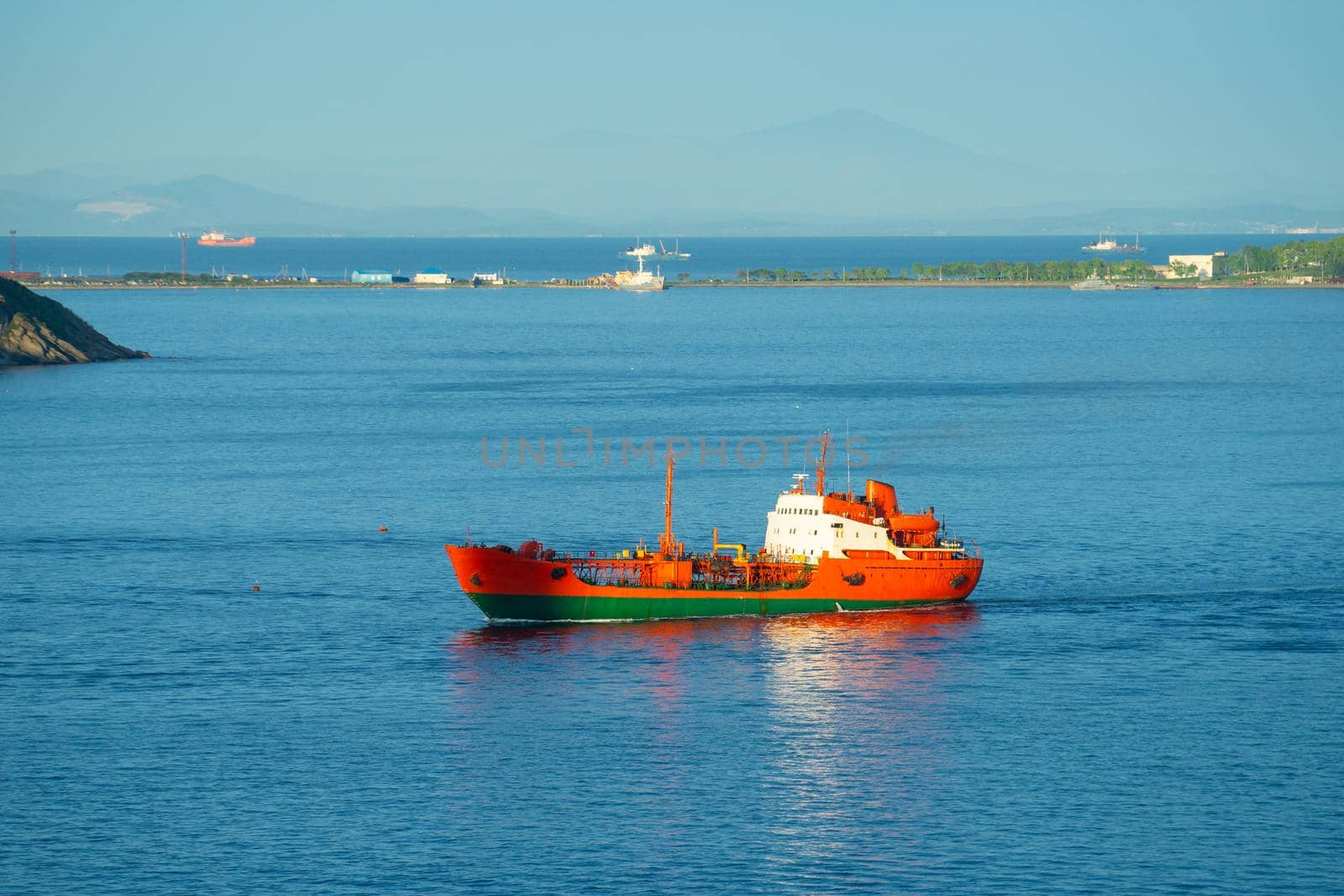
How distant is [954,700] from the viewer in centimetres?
7331

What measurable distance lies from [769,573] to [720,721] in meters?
17.9

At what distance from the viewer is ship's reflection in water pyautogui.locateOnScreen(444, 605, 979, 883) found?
61750 millimetres

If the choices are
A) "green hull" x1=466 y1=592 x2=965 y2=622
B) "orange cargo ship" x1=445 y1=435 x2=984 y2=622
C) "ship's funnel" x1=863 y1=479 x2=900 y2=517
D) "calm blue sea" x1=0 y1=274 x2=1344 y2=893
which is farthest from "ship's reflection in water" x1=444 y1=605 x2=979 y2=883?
"ship's funnel" x1=863 y1=479 x2=900 y2=517

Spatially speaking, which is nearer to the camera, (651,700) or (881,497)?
(651,700)

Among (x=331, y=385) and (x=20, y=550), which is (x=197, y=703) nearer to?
(x=20, y=550)

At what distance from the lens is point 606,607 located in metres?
85.0

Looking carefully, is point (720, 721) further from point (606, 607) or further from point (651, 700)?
point (606, 607)

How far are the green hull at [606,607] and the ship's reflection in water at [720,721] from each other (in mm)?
530

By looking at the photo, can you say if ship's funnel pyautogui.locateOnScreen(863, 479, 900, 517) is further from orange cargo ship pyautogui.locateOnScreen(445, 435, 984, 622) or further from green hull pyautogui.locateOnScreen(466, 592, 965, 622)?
green hull pyautogui.locateOnScreen(466, 592, 965, 622)

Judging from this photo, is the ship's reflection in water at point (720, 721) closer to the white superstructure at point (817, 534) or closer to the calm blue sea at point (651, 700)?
the calm blue sea at point (651, 700)

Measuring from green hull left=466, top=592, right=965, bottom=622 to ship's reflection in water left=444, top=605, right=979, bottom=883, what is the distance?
0.53m

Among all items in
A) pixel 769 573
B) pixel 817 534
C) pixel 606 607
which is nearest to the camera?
pixel 606 607

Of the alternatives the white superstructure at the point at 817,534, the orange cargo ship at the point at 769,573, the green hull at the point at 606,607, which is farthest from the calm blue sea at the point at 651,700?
the white superstructure at the point at 817,534

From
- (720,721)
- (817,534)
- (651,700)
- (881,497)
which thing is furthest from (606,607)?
(720,721)
